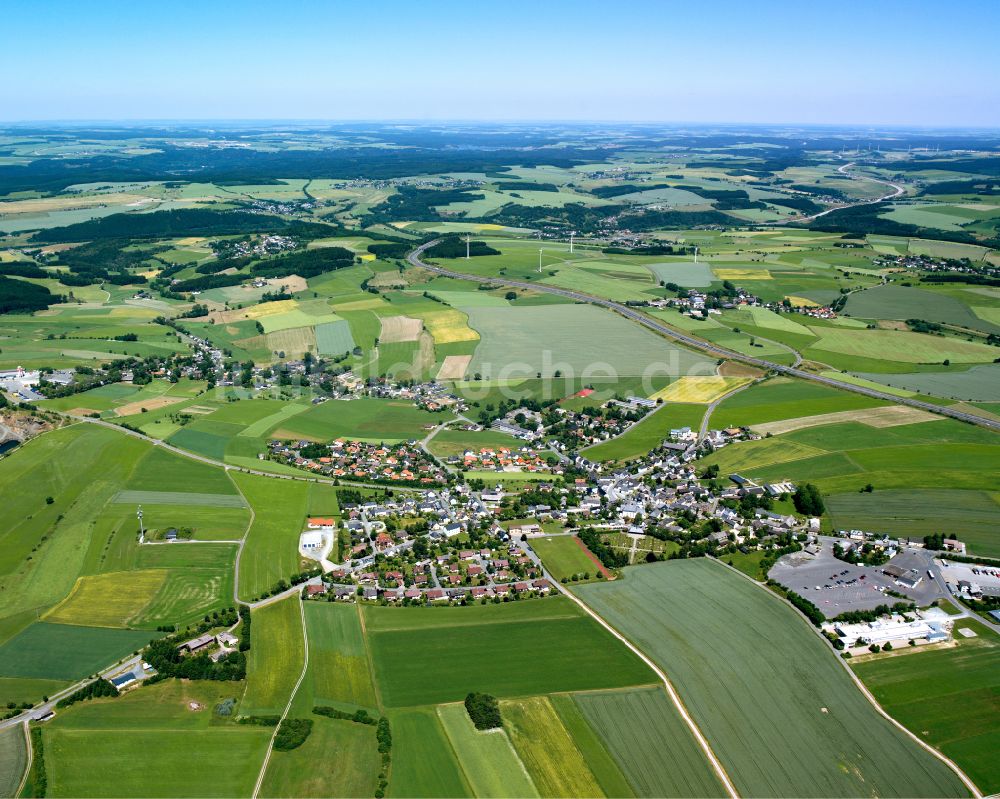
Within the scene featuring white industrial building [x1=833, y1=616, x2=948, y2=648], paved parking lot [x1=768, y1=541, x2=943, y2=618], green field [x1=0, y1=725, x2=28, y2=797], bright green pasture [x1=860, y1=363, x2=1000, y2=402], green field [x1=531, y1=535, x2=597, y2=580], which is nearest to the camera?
green field [x1=0, y1=725, x2=28, y2=797]

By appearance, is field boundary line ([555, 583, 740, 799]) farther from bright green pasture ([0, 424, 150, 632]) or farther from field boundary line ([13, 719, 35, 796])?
bright green pasture ([0, 424, 150, 632])

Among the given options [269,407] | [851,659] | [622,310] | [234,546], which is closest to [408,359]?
[269,407]

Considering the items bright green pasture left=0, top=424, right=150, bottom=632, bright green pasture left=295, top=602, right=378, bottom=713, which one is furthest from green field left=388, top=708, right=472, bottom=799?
bright green pasture left=0, top=424, right=150, bottom=632

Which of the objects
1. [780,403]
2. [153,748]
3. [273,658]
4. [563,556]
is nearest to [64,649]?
[153,748]

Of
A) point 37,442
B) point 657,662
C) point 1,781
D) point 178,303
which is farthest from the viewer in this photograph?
point 178,303

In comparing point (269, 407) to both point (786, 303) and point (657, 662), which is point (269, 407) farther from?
point (786, 303)
